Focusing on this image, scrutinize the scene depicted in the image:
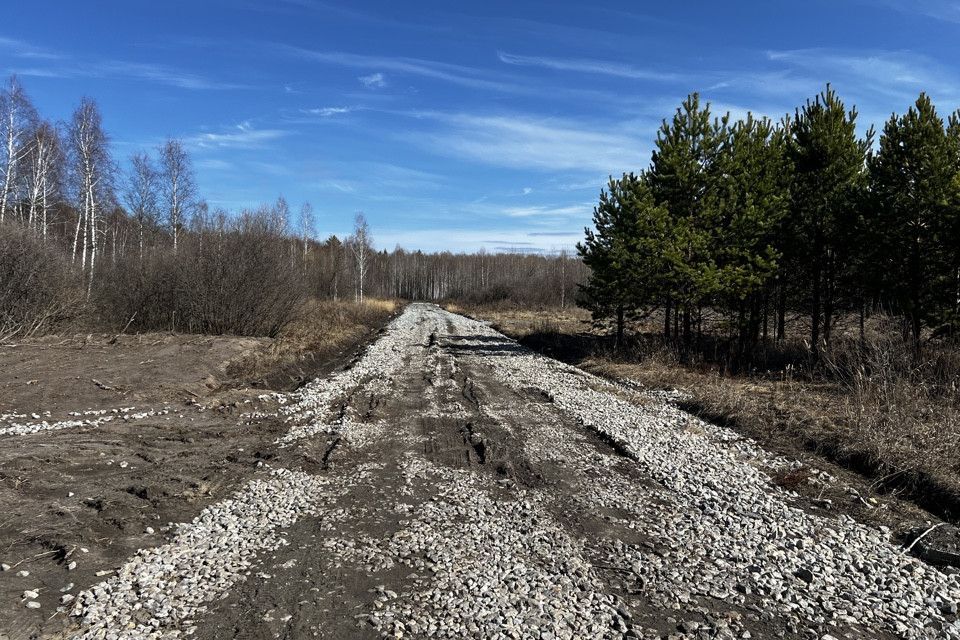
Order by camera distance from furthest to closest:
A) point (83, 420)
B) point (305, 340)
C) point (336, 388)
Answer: point (305, 340) → point (336, 388) → point (83, 420)

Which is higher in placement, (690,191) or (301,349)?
(690,191)

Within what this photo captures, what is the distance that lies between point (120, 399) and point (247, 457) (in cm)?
537

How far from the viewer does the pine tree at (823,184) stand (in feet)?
60.2

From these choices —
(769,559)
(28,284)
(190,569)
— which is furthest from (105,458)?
(28,284)

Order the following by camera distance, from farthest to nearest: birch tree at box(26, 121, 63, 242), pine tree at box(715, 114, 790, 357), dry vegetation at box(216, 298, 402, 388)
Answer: birch tree at box(26, 121, 63, 242) < pine tree at box(715, 114, 790, 357) < dry vegetation at box(216, 298, 402, 388)

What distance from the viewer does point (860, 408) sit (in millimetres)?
9227

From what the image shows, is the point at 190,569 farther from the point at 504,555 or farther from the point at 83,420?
the point at 83,420

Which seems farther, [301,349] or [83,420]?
[301,349]

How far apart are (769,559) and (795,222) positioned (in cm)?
1769

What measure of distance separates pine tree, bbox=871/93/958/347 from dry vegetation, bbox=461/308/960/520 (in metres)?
1.31

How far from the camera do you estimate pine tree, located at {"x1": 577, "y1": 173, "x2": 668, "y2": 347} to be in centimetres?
1748

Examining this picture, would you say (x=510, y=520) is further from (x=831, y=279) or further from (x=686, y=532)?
(x=831, y=279)

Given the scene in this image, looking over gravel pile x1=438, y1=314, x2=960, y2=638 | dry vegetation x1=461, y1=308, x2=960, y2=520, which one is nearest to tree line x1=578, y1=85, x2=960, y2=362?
dry vegetation x1=461, y1=308, x2=960, y2=520

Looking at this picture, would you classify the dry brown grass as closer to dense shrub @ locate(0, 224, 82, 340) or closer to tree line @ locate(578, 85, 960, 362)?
dense shrub @ locate(0, 224, 82, 340)
